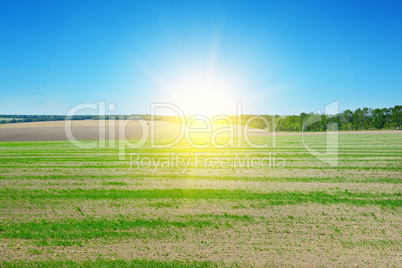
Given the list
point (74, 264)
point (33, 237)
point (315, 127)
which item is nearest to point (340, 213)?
point (74, 264)

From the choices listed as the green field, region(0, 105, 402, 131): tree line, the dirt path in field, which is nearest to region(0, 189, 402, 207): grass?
the green field

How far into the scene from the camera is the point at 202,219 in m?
8.19

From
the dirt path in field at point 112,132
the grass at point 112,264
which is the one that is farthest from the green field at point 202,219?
the dirt path in field at point 112,132

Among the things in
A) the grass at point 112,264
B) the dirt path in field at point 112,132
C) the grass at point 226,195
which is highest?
the dirt path in field at point 112,132

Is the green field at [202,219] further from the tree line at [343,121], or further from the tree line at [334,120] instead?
the tree line at [343,121]

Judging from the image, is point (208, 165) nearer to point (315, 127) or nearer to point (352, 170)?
point (352, 170)

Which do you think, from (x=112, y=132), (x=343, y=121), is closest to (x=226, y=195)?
(x=112, y=132)

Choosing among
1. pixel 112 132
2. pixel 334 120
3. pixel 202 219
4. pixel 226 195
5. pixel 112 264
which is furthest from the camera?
pixel 334 120

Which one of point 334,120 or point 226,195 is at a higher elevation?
point 334,120

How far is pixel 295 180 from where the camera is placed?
13.5 meters

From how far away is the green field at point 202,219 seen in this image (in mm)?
5992

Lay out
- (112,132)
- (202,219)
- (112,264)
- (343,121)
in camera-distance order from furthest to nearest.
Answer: (343,121), (112,132), (202,219), (112,264)

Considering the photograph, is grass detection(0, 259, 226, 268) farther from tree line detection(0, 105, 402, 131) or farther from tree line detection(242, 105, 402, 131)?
tree line detection(242, 105, 402, 131)

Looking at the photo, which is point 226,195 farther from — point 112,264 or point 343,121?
point 343,121
